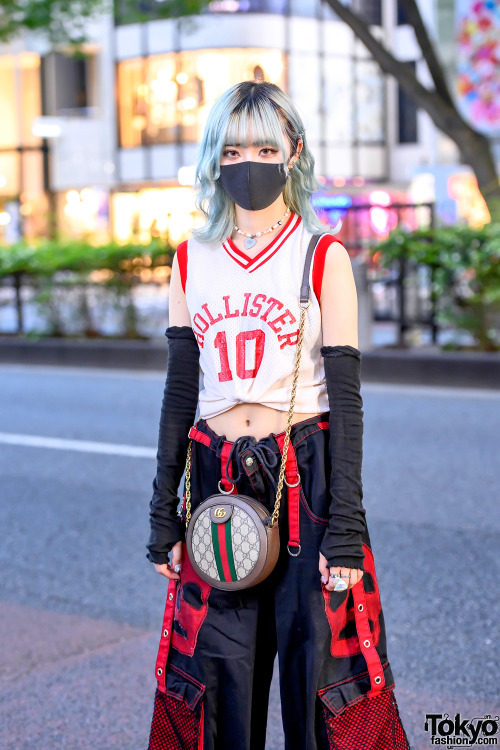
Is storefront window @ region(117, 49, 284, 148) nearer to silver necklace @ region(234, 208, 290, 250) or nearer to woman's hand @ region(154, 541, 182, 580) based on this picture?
silver necklace @ region(234, 208, 290, 250)

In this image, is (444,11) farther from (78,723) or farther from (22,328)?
(78,723)

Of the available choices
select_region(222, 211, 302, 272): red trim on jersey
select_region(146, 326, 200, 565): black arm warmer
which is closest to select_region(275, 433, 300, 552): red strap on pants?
select_region(146, 326, 200, 565): black arm warmer

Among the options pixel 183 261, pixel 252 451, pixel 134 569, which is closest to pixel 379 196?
pixel 134 569

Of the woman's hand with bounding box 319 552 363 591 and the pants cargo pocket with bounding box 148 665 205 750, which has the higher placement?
the woman's hand with bounding box 319 552 363 591

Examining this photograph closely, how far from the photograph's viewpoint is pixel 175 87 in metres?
36.5

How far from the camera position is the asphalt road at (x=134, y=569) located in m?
3.88

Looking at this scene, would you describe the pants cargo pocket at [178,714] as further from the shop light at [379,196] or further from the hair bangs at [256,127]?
the shop light at [379,196]

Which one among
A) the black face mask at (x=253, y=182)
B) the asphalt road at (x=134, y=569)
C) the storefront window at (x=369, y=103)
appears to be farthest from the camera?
the storefront window at (x=369, y=103)

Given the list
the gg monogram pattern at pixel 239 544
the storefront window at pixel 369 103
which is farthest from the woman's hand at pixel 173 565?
the storefront window at pixel 369 103

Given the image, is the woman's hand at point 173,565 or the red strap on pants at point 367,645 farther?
the woman's hand at point 173,565
